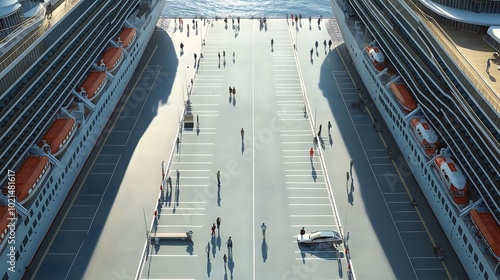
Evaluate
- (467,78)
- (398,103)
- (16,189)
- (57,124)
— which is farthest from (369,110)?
(16,189)

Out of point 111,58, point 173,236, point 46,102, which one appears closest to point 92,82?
point 111,58

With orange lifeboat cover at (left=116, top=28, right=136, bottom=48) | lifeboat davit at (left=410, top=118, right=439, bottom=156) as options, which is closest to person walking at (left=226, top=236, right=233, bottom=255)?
lifeboat davit at (left=410, top=118, right=439, bottom=156)

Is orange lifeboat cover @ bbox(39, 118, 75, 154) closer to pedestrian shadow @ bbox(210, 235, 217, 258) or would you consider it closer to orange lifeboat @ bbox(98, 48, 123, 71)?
orange lifeboat @ bbox(98, 48, 123, 71)

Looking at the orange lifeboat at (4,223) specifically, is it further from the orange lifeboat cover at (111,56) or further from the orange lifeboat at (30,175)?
the orange lifeboat cover at (111,56)

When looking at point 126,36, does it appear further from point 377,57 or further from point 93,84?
point 377,57

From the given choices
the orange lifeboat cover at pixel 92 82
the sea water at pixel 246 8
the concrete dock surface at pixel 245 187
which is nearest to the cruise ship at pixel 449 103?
the concrete dock surface at pixel 245 187

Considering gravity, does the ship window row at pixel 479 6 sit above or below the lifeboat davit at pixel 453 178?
above
